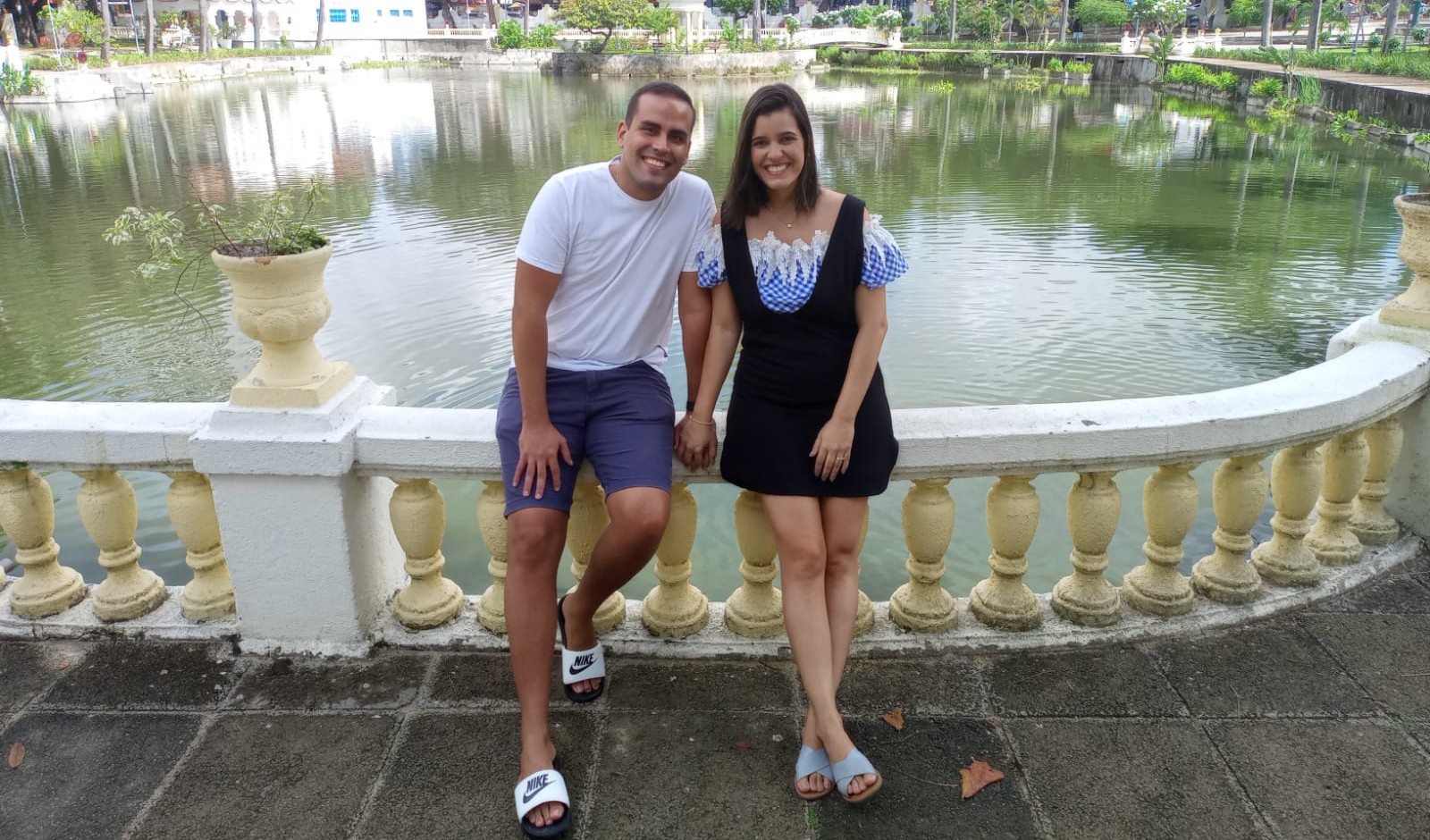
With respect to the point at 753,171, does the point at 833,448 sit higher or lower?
lower

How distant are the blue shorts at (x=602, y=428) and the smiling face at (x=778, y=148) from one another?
49cm

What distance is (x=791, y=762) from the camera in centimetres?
198

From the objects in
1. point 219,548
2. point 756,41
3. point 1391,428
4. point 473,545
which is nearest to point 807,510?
point 219,548

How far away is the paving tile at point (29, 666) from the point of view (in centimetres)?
222

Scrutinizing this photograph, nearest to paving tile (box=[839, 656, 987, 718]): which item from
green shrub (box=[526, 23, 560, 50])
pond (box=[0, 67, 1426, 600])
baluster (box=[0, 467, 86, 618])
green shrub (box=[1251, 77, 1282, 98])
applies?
pond (box=[0, 67, 1426, 600])

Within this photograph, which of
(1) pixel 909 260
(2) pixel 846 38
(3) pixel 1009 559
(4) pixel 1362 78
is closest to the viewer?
(3) pixel 1009 559

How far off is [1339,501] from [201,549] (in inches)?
109

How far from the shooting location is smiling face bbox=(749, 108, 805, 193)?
2066 mm

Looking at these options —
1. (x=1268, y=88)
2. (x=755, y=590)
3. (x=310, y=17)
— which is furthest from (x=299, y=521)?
(x=310, y=17)

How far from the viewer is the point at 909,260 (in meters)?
10.6

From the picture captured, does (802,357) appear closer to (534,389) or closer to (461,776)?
(534,389)

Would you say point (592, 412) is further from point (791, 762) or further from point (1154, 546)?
point (1154, 546)

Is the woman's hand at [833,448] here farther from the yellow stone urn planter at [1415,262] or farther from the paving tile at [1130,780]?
the yellow stone urn planter at [1415,262]

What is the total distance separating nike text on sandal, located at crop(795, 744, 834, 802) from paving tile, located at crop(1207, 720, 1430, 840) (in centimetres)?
76
